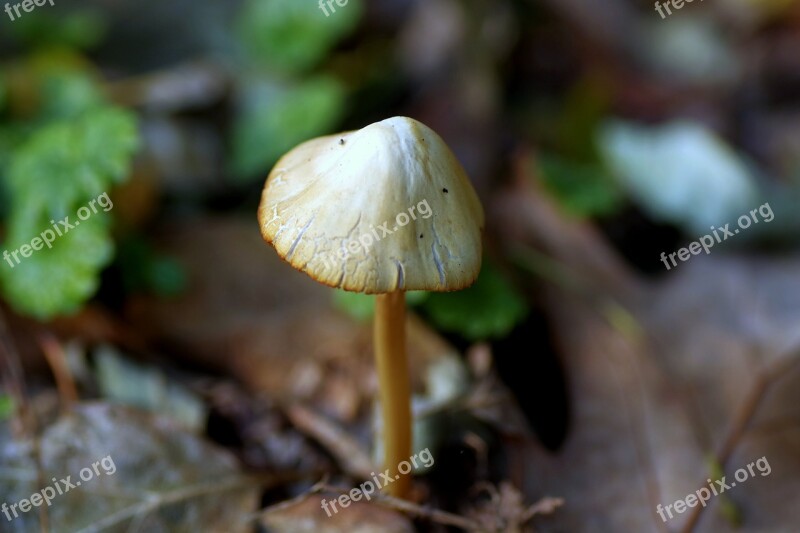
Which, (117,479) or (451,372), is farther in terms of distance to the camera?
(451,372)

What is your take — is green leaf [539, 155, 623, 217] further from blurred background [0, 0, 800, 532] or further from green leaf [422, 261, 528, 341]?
green leaf [422, 261, 528, 341]

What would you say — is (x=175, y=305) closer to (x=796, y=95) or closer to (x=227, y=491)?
(x=227, y=491)

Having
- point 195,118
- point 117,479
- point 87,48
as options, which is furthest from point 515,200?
point 87,48

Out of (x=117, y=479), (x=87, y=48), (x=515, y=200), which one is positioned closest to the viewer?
(x=117, y=479)
